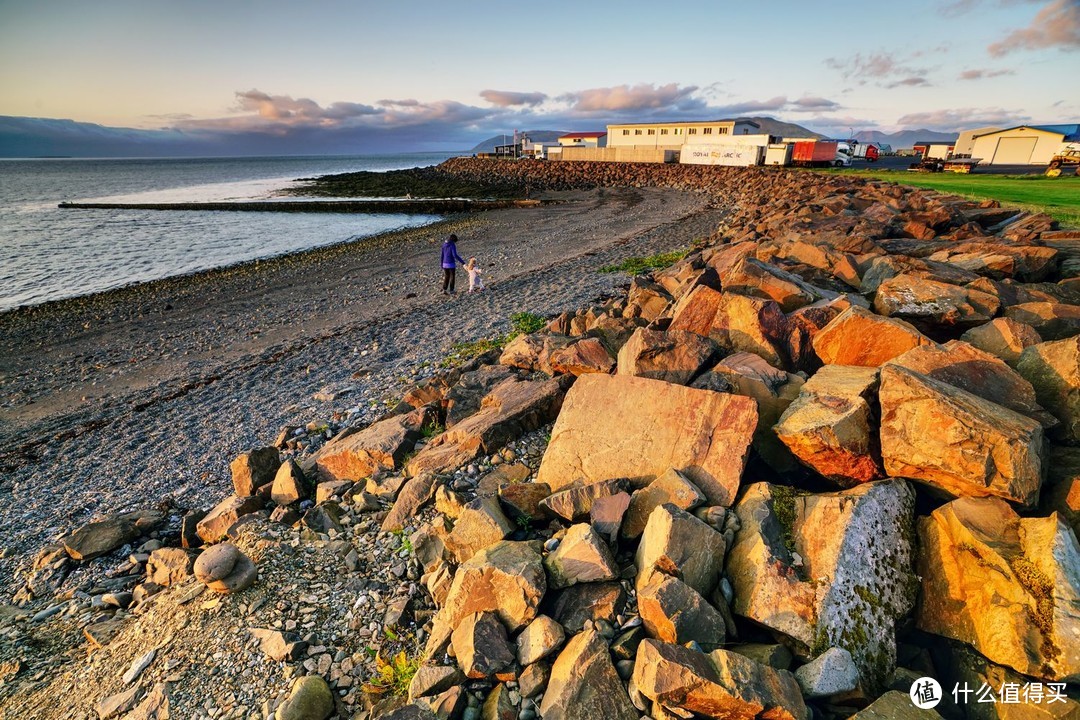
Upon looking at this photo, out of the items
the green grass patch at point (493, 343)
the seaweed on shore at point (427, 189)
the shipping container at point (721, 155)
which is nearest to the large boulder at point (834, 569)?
the green grass patch at point (493, 343)

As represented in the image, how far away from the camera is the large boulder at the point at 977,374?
445cm

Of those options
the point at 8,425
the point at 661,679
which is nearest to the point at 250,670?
the point at 661,679

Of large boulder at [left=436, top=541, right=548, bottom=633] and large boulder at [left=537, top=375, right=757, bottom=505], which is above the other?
large boulder at [left=537, top=375, right=757, bottom=505]

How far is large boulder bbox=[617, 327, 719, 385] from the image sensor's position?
6016 millimetres

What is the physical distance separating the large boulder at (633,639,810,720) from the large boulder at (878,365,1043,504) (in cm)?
200

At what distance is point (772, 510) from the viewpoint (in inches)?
167

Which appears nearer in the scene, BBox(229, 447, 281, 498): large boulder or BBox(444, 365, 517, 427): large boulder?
BBox(229, 447, 281, 498): large boulder

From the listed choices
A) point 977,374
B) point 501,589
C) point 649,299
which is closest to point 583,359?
point 649,299

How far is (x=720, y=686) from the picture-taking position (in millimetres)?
3035

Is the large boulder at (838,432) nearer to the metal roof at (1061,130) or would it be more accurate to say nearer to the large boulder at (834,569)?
the large boulder at (834,569)

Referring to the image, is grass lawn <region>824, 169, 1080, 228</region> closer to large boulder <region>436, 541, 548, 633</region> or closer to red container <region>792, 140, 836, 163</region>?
large boulder <region>436, 541, 548, 633</region>

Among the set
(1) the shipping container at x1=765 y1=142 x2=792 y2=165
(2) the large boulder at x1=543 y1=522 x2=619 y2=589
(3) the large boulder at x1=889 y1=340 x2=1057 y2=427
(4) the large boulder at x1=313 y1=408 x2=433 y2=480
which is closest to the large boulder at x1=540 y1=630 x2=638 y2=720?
(2) the large boulder at x1=543 y1=522 x2=619 y2=589

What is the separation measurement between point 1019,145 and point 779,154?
27895 mm

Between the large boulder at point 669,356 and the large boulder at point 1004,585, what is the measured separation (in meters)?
2.69
